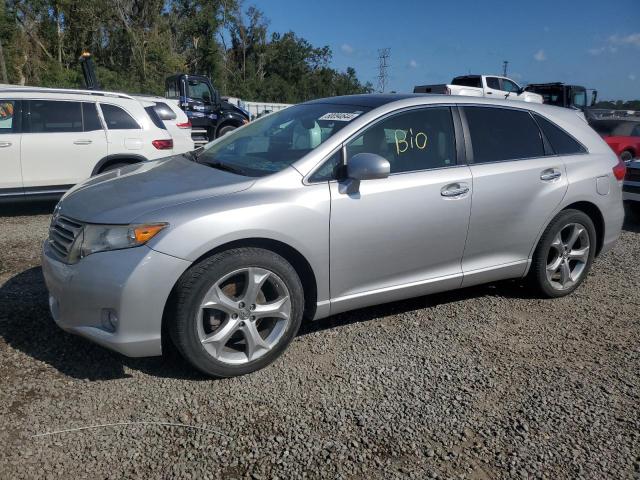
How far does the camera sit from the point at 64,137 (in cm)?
729

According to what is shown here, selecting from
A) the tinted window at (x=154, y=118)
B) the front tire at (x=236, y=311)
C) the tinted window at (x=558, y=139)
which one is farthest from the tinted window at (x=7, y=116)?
the tinted window at (x=558, y=139)

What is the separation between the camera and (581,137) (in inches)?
185

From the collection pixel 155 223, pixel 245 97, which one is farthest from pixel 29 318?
pixel 245 97

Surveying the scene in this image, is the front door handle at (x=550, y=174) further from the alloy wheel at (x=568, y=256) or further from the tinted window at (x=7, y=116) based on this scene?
the tinted window at (x=7, y=116)

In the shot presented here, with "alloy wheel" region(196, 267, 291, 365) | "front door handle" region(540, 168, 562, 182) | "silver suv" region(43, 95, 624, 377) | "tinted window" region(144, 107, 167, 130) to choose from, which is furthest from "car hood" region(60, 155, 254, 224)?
"tinted window" region(144, 107, 167, 130)

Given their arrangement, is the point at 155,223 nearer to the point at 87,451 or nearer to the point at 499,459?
the point at 87,451

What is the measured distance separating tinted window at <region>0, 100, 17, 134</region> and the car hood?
4.04 m

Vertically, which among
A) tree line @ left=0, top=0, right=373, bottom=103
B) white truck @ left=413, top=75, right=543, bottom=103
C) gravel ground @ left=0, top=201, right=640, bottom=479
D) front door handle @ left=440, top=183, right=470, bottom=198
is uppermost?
tree line @ left=0, top=0, right=373, bottom=103

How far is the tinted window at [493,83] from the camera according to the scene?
2016 centimetres

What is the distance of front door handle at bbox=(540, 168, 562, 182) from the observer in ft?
14.1

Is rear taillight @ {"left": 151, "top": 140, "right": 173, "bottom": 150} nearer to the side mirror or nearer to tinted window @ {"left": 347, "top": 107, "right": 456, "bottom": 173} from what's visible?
tinted window @ {"left": 347, "top": 107, "right": 456, "bottom": 173}

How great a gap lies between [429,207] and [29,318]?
2.90 m

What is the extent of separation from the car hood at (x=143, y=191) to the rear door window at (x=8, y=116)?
4.04 meters

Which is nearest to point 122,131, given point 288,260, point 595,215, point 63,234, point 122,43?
point 63,234
